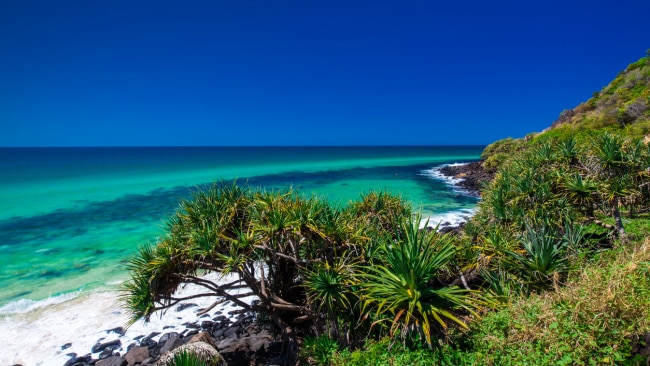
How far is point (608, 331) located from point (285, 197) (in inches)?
295

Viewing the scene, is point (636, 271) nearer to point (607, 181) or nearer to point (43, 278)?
point (607, 181)

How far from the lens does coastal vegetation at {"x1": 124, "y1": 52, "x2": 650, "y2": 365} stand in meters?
5.77

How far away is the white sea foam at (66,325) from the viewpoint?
36.1 ft

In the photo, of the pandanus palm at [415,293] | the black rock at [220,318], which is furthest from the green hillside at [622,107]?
the black rock at [220,318]

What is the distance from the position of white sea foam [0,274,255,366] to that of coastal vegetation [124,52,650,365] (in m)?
2.21

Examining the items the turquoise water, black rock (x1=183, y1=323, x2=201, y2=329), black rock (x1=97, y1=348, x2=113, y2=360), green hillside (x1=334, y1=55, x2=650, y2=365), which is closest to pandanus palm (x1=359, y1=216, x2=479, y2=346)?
green hillside (x1=334, y1=55, x2=650, y2=365)

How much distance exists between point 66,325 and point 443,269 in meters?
13.9

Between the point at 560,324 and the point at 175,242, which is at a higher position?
the point at 175,242

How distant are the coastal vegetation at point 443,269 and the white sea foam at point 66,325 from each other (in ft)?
7.25

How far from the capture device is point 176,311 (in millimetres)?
13648

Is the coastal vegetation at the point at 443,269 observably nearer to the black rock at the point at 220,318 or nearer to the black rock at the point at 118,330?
the black rock at the point at 220,318

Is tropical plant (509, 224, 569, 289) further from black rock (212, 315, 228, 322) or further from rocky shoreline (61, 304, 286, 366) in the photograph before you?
black rock (212, 315, 228, 322)

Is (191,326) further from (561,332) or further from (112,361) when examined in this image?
(561,332)

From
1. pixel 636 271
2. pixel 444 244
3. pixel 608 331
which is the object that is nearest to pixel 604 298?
pixel 608 331
